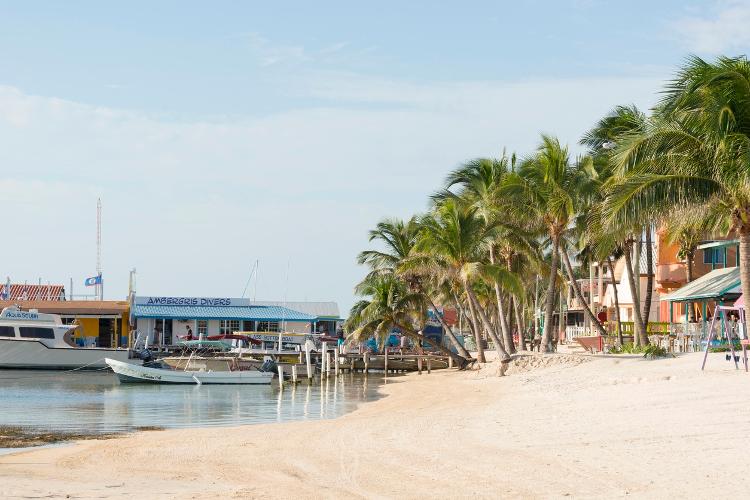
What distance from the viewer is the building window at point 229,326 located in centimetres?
6969

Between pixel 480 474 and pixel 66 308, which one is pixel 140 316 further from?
pixel 480 474

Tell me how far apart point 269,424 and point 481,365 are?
20.9m

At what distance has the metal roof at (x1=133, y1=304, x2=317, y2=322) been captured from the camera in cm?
6856

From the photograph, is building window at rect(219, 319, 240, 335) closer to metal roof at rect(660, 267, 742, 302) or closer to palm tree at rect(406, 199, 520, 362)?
palm tree at rect(406, 199, 520, 362)

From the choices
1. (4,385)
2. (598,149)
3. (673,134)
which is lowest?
(4,385)

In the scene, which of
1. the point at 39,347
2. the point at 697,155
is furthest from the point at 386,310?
the point at 697,155

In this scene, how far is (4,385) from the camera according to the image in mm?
43312

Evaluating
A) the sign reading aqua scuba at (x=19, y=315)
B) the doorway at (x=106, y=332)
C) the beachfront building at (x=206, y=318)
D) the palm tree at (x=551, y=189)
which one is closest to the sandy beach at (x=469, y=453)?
the palm tree at (x=551, y=189)

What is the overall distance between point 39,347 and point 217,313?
54.0 feet

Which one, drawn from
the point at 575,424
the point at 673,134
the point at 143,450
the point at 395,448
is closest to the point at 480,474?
the point at 395,448

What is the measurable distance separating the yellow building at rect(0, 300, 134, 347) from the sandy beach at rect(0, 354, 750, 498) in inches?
1844

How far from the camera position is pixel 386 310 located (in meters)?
49.2

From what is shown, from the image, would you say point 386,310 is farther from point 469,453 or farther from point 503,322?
point 469,453

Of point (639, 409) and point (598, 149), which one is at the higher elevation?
point (598, 149)
